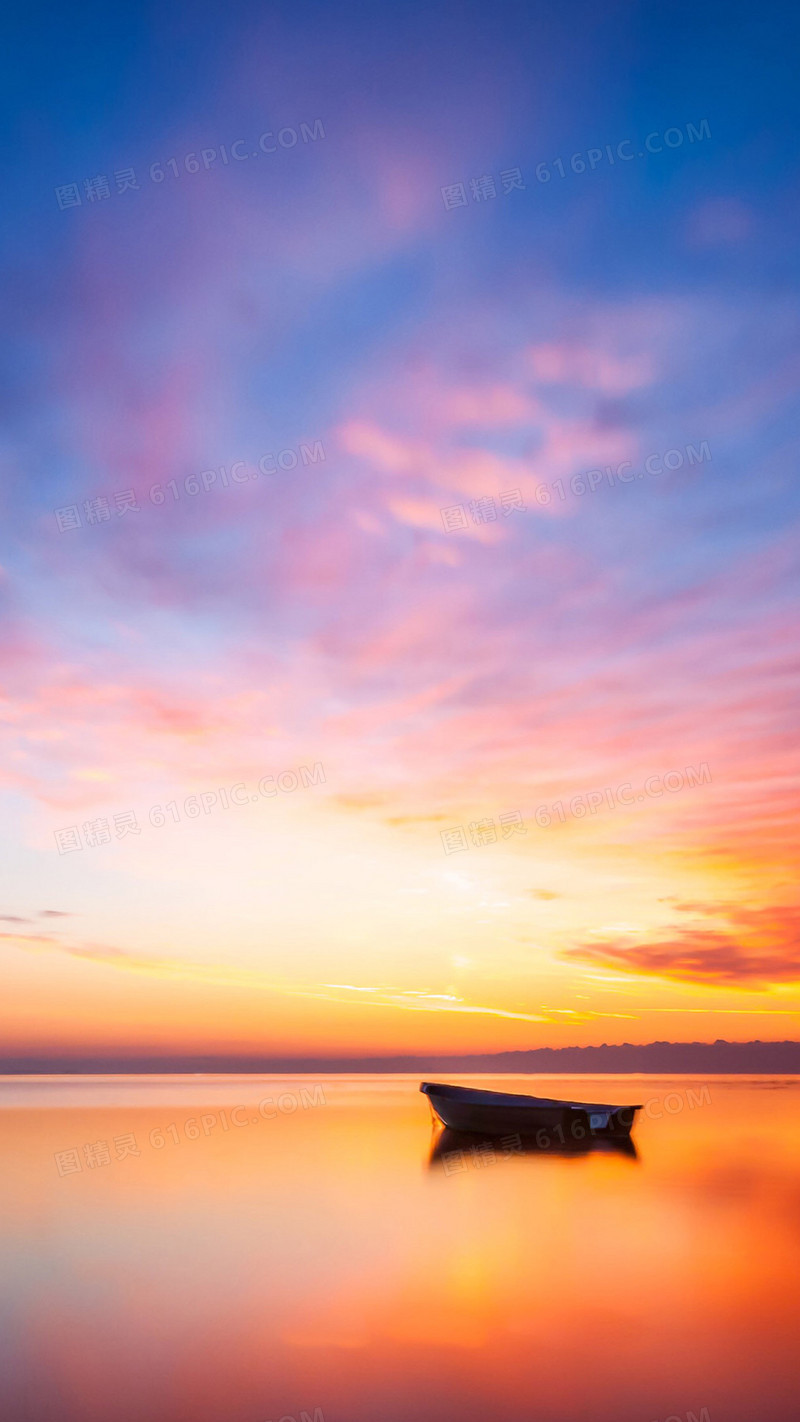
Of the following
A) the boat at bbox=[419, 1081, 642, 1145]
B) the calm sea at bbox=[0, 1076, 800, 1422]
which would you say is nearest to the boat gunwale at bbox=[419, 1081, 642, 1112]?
the boat at bbox=[419, 1081, 642, 1145]

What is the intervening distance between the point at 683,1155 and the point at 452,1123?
13.4m

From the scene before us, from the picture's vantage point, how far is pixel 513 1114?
49.6m

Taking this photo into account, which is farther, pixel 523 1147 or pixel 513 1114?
pixel 523 1147

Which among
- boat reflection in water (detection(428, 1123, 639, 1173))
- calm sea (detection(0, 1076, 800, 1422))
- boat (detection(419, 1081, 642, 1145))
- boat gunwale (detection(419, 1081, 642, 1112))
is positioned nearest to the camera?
calm sea (detection(0, 1076, 800, 1422))

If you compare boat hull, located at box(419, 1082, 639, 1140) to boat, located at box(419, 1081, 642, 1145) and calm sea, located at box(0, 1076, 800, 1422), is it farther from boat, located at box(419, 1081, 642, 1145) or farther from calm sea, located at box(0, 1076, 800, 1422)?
calm sea, located at box(0, 1076, 800, 1422)

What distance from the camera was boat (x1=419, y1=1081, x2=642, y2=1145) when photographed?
48938 millimetres

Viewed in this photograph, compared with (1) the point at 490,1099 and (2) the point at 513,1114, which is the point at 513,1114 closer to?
(2) the point at 513,1114

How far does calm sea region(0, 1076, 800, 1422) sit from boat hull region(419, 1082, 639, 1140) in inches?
136

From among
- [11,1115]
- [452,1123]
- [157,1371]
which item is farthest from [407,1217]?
[11,1115]

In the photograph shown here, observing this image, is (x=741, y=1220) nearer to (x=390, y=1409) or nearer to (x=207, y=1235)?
(x=207, y=1235)

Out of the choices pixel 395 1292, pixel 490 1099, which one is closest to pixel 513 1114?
pixel 490 1099

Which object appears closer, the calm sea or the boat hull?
the calm sea

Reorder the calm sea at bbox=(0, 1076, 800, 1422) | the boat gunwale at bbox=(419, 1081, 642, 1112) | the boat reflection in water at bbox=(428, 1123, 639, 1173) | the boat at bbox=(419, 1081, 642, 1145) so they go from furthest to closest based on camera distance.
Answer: the boat reflection in water at bbox=(428, 1123, 639, 1173)
the boat at bbox=(419, 1081, 642, 1145)
the boat gunwale at bbox=(419, 1081, 642, 1112)
the calm sea at bbox=(0, 1076, 800, 1422)

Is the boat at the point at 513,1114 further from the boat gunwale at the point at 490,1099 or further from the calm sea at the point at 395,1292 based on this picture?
the calm sea at the point at 395,1292
